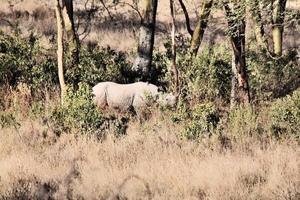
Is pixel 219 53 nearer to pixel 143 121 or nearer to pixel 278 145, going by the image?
pixel 143 121

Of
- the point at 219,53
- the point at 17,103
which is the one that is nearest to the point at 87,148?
the point at 17,103

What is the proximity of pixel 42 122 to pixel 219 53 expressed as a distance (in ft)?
17.4

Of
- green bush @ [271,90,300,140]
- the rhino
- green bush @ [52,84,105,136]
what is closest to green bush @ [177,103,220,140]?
green bush @ [271,90,300,140]

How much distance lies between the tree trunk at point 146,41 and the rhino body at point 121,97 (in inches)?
79.1

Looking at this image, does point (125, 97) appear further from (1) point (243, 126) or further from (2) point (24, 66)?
A: (1) point (243, 126)

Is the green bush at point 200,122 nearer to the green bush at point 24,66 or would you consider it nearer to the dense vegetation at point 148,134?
the dense vegetation at point 148,134

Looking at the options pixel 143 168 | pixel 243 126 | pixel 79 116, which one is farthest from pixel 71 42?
pixel 143 168

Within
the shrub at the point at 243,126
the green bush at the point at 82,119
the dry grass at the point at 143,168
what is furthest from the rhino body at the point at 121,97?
the shrub at the point at 243,126

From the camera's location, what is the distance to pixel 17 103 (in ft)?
33.3

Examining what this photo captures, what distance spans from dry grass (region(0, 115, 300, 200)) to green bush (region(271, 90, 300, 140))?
1.67ft

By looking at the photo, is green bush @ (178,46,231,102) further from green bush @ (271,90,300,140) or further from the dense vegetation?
green bush @ (271,90,300,140)

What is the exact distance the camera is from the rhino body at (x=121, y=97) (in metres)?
10.4

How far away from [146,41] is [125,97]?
8.95 feet

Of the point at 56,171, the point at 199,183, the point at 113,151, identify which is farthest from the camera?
the point at 113,151
